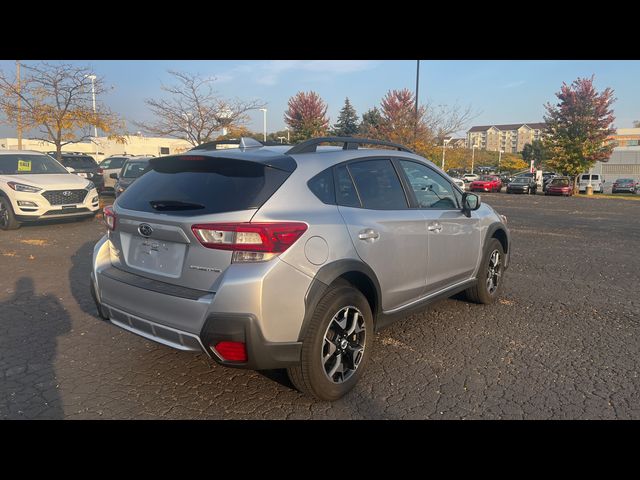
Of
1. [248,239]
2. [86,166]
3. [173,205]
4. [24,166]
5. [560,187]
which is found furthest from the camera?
[560,187]

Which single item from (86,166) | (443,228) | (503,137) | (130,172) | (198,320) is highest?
(503,137)

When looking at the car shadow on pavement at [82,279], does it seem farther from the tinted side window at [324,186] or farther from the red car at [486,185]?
the red car at [486,185]

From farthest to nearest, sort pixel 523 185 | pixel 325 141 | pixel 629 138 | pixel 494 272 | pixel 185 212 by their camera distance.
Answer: pixel 629 138, pixel 523 185, pixel 494 272, pixel 325 141, pixel 185 212

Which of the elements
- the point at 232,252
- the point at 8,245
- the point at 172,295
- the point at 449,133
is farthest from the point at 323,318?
the point at 449,133

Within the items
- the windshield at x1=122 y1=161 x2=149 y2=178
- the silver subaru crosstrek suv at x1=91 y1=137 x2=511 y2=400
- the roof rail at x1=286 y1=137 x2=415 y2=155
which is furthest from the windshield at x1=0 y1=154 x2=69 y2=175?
the roof rail at x1=286 y1=137 x2=415 y2=155

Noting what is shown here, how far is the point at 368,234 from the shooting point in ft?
10.0

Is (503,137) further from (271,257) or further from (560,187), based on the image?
(271,257)

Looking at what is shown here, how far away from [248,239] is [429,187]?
2.18 m

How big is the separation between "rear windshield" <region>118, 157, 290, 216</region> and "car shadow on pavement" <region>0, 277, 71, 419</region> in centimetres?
140

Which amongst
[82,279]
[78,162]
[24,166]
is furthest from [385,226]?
[78,162]

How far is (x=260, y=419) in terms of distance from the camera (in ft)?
8.87

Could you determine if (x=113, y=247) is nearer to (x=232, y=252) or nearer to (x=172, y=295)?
(x=172, y=295)

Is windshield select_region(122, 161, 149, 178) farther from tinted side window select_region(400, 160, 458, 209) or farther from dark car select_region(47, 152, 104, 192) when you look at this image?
tinted side window select_region(400, 160, 458, 209)

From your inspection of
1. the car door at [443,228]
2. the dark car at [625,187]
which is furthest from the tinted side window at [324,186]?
the dark car at [625,187]
